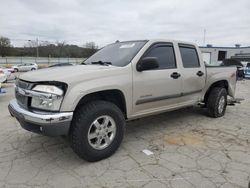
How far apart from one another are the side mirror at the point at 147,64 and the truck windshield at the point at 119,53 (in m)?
0.19

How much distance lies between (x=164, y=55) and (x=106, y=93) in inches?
59.6

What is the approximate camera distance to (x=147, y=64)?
3854 mm

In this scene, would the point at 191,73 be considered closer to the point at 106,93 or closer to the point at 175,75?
the point at 175,75

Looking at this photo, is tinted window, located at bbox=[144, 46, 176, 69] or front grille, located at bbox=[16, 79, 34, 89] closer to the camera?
front grille, located at bbox=[16, 79, 34, 89]

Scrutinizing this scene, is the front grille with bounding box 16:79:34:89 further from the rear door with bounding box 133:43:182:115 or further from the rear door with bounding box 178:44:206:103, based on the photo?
the rear door with bounding box 178:44:206:103

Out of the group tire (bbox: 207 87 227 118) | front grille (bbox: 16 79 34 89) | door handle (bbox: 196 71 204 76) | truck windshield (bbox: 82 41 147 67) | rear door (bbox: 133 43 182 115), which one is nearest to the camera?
front grille (bbox: 16 79 34 89)

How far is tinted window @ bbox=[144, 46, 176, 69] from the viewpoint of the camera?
4403 mm

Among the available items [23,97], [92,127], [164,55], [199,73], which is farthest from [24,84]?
[199,73]

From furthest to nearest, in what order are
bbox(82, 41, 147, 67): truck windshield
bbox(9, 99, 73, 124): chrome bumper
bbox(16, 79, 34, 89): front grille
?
bbox(82, 41, 147, 67): truck windshield < bbox(16, 79, 34, 89): front grille < bbox(9, 99, 73, 124): chrome bumper

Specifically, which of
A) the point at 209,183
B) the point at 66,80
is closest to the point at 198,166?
the point at 209,183

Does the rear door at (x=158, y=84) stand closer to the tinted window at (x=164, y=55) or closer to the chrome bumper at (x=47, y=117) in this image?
the tinted window at (x=164, y=55)

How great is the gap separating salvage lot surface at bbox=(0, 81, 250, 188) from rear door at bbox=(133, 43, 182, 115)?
646 mm

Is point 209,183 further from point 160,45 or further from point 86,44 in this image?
point 86,44

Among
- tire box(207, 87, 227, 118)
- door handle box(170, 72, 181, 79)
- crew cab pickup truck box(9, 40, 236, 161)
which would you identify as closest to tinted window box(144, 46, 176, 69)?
crew cab pickup truck box(9, 40, 236, 161)
